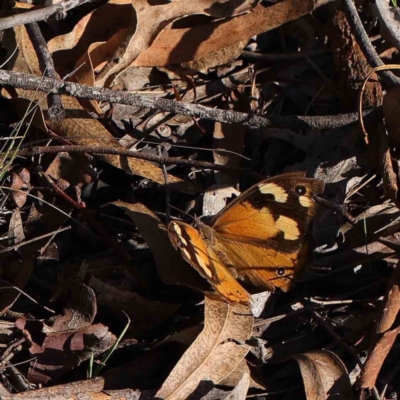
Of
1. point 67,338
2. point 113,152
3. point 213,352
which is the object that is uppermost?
point 113,152

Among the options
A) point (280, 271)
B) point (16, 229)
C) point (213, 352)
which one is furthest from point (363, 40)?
point (16, 229)

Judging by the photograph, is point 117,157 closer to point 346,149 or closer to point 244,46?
point 244,46

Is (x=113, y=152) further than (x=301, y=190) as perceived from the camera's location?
Yes

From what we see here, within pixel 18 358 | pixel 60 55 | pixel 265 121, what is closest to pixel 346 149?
pixel 265 121

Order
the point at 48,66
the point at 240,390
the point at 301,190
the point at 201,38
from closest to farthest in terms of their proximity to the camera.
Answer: the point at 240,390 → the point at 301,190 → the point at 48,66 → the point at 201,38

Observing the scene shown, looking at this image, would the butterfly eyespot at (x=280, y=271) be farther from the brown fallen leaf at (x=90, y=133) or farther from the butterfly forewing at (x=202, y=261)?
the brown fallen leaf at (x=90, y=133)

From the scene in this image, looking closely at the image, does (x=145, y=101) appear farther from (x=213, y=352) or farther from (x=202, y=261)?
(x=213, y=352)

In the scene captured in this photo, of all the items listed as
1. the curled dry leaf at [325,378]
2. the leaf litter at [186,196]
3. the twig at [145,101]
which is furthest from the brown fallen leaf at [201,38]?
the curled dry leaf at [325,378]
